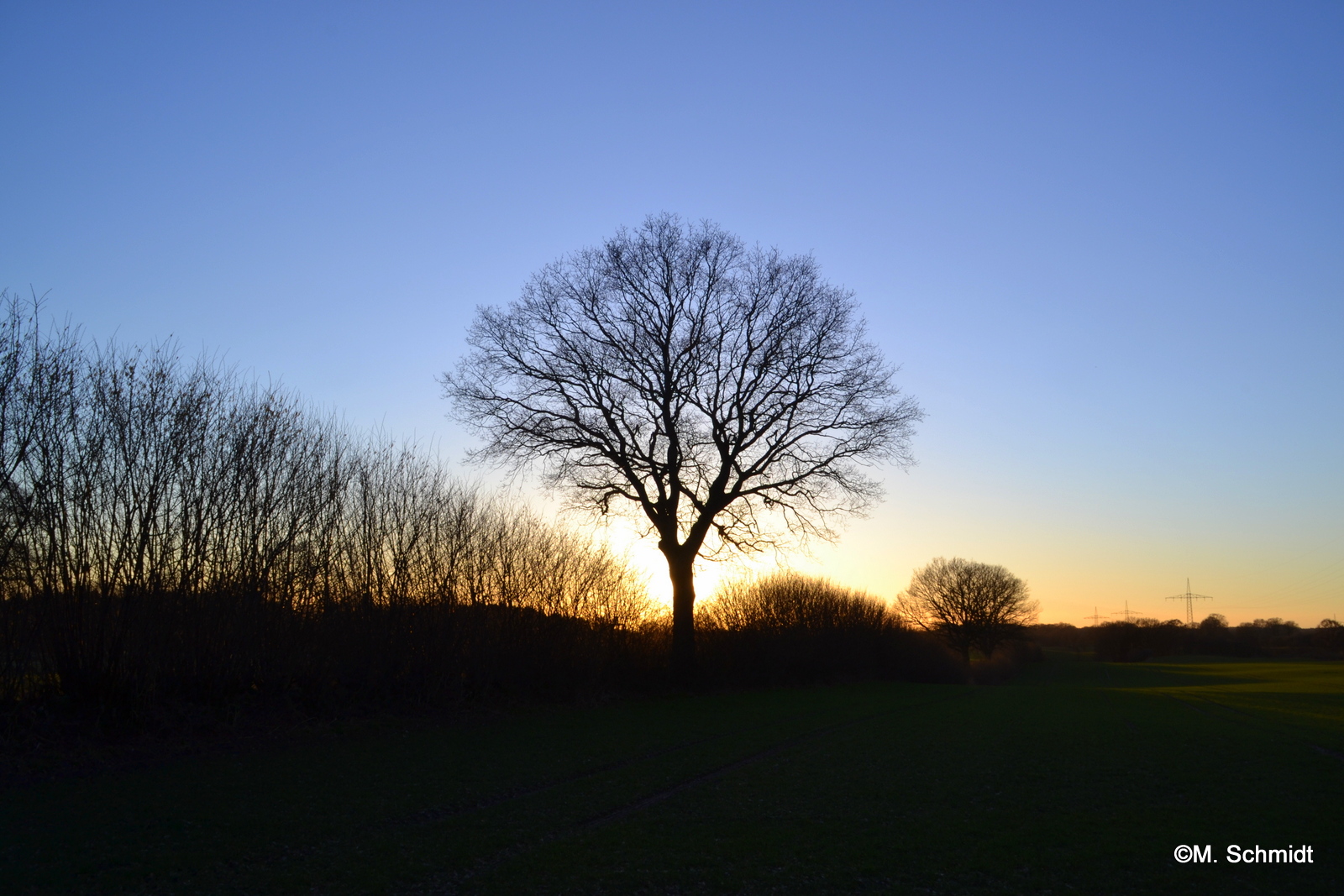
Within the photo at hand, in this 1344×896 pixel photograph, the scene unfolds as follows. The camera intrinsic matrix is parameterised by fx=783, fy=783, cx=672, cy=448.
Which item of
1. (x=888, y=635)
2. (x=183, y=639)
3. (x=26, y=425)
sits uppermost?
(x=26, y=425)

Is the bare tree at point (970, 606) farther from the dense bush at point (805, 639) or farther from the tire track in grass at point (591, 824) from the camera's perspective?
the tire track in grass at point (591, 824)

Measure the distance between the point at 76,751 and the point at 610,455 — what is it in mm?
17566

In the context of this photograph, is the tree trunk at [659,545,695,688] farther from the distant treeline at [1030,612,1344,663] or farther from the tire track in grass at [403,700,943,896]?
the distant treeline at [1030,612,1344,663]

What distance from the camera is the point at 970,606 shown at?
84.3 m

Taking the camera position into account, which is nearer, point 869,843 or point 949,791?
point 869,843

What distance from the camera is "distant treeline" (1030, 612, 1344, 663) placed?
289 feet

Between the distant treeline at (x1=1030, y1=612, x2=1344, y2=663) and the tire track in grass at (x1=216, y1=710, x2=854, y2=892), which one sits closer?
the tire track in grass at (x1=216, y1=710, x2=854, y2=892)

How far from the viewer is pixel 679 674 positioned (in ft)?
94.8

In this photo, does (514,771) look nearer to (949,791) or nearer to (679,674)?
(949,791)

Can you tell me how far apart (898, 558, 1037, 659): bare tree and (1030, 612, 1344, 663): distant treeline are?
14.7 m

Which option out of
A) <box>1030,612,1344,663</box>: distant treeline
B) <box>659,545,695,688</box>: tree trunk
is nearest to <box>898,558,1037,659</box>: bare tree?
<box>1030,612,1344,663</box>: distant treeline

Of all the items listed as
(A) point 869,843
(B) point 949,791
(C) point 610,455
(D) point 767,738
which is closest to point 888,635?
(C) point 610,455

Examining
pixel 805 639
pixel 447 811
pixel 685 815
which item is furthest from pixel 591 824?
pixel 805 639

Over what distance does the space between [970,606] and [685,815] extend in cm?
Answer: 8153
